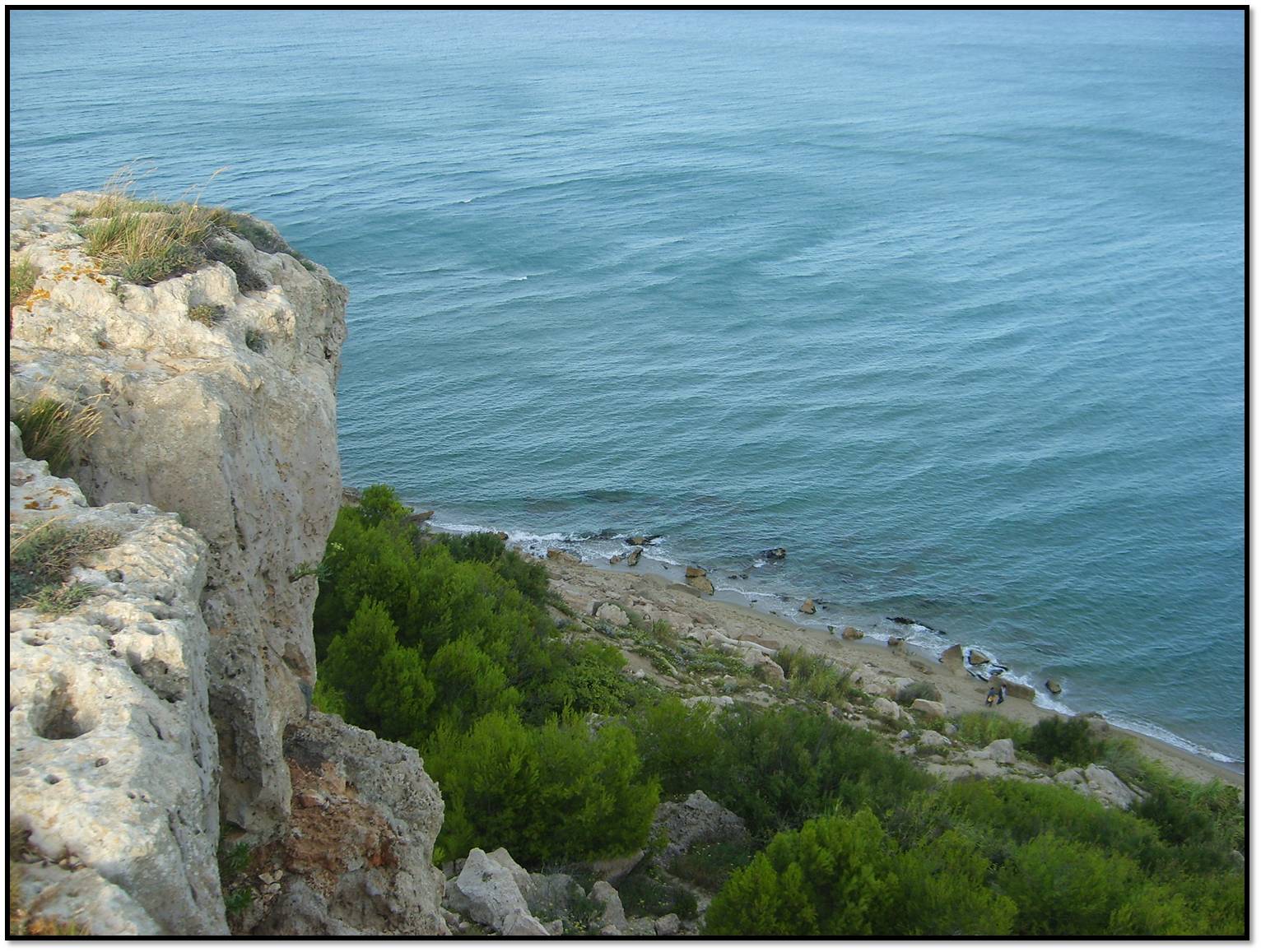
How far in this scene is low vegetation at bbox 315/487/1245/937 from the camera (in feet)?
33.0

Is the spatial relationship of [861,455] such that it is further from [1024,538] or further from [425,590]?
[425,590]

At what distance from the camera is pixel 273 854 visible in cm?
738

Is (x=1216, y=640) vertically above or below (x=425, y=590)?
below

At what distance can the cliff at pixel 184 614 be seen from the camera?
14.5 feet

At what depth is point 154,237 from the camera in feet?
31.7

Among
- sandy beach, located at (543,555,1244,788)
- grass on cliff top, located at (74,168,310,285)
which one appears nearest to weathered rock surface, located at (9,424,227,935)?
grass on cliff top, located at (74,168,310,285)

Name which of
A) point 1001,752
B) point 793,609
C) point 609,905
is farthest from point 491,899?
point 793,609

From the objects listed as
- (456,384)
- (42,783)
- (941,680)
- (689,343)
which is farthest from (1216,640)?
(42,783)

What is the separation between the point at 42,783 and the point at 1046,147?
8512 cm

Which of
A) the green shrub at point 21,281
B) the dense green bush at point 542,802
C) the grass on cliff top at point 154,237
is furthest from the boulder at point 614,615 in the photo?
the green shrub at point 21,281

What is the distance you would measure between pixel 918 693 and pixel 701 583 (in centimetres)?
874

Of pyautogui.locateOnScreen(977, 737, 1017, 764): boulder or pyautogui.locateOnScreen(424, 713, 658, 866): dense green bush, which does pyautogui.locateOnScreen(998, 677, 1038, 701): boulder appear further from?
pyautogui.locateOnScreen(424, 713, 658, 866): dense green bush

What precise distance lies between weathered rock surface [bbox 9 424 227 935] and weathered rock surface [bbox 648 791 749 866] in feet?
24.4

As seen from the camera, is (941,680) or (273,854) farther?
(941,680)
